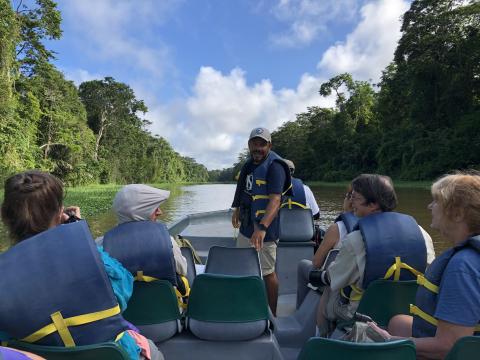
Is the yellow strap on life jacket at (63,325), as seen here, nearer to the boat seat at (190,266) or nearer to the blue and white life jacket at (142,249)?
the blue and white life jacket at (142,249)

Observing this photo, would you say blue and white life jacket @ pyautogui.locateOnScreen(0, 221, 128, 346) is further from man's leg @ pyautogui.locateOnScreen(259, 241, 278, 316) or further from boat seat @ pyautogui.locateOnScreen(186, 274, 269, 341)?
man's leg @ pyautogui.locateOnScreen(259, 241, 278, 316)

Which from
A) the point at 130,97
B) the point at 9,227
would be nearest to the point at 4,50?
the point at 9,227

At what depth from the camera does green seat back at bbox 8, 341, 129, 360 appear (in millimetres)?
1157

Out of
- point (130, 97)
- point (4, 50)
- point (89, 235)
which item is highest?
point (130, 97)

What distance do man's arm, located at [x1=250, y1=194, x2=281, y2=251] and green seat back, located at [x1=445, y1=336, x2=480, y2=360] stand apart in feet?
5.95


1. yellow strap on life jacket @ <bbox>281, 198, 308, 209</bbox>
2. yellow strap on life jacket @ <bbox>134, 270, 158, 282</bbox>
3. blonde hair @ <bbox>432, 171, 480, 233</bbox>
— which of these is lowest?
yellow strap on life jacket @ <bbox>134, 270, 158, 282</bbox>

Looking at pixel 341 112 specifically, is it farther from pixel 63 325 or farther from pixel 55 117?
pixel 63 325

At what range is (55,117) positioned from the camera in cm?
2589

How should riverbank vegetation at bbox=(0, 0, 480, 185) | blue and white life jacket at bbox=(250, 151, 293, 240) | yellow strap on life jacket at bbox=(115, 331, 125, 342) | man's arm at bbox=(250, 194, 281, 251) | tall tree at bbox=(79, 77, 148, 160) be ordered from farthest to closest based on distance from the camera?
tall tree at bbox=(79, 77, 148, 160) → riverbank vegetation at bbox=(0, 0, 480, 185) → blue and white life jacket at bbox=(250, 151, 293, 240) → man's arm at bbox=(250, 194, 281, 251) → yellow strap on life jacket at bbox=(115, 331, 125, 342)

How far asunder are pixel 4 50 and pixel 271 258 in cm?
1979

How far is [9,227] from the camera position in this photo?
1323 millimetres

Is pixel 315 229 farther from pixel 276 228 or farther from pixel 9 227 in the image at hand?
pixel 9 227

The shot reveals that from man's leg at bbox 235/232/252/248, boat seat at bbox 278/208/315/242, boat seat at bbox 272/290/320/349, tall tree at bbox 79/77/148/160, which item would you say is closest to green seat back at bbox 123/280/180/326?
boat seat at bbox 272/290/320/349

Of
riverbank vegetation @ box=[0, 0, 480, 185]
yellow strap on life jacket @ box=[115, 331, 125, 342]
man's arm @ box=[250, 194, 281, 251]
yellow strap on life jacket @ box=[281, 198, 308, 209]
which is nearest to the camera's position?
yellow strap on life jacket @ box=[115, 331, 125, 342]
